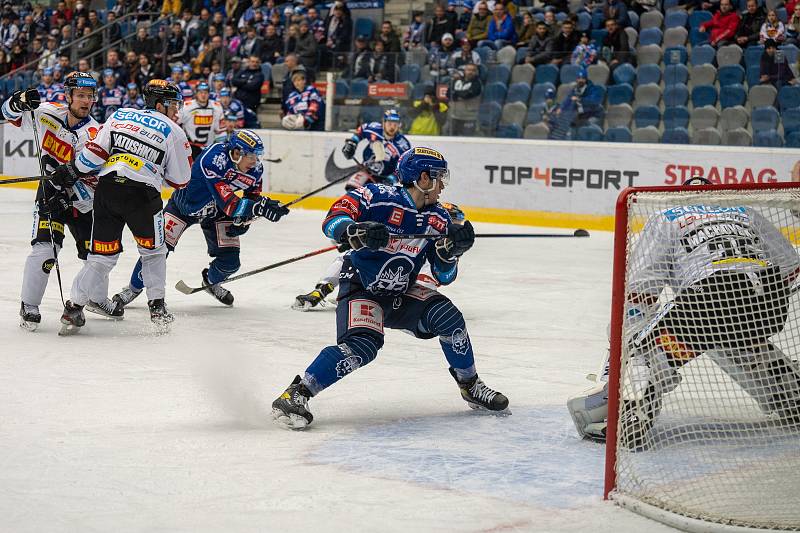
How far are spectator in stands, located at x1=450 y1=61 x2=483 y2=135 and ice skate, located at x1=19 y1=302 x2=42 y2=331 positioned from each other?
300 inches

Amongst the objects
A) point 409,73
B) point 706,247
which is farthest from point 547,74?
point 706,247

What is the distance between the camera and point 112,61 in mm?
17312

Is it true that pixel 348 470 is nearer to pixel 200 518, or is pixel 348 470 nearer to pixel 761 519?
pixel 200 518

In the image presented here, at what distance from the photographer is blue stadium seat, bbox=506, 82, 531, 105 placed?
13.0 metres

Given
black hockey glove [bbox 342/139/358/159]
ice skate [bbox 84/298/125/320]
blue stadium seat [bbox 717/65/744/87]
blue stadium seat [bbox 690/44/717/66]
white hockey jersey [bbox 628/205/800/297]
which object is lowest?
black hockey glove [bbox 342/139/358/159]

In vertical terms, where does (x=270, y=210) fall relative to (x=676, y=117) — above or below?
above

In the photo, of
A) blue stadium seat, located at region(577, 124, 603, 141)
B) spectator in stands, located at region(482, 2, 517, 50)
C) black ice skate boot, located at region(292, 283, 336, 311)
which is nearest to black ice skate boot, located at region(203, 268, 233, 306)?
black ice skate boot, located at region(292, 283, 336, 311)

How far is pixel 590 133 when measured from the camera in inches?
491

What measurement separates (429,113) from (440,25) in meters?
1.38

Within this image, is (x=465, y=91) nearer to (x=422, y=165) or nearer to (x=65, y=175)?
(x=65, y=175)

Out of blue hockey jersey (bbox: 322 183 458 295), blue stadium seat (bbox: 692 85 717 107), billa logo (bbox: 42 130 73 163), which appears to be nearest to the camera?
blue hockey jersey (bbox: 322 183 458 295)

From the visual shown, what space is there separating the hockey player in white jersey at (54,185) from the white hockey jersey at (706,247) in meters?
3.67

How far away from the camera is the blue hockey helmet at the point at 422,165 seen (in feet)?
14.7

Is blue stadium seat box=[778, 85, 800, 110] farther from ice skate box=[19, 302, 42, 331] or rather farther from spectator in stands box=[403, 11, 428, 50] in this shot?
ice skate box=[19, 302, 42, 331]
